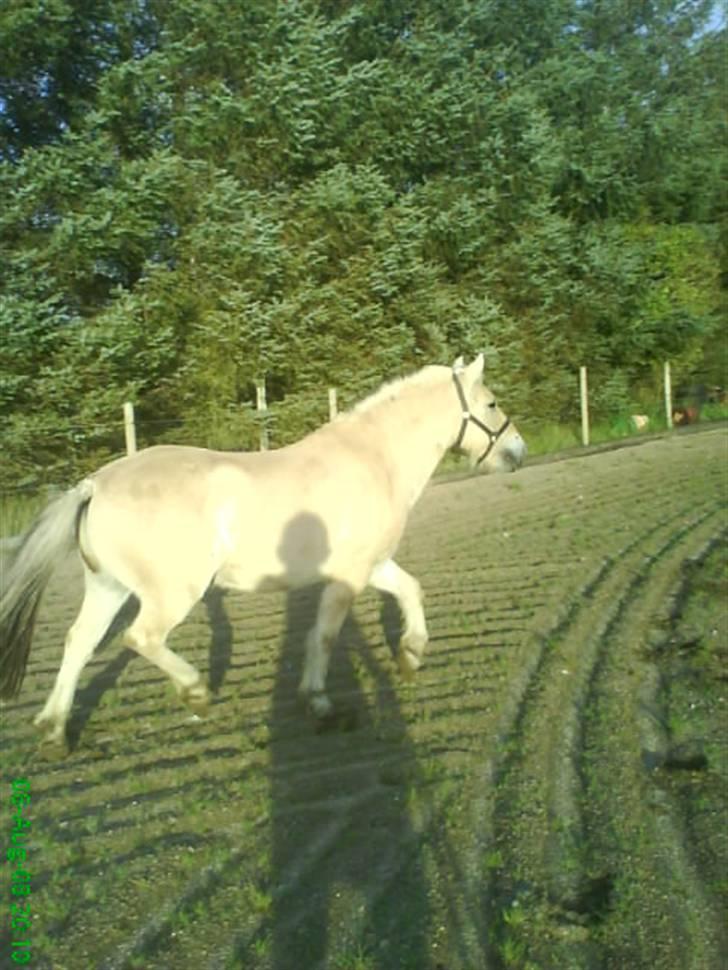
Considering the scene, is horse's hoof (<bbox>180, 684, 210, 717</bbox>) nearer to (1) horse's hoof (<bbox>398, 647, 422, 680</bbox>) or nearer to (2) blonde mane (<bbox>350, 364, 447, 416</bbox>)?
(1) horse's hoof (<bbox>398, 647, 422, 680</bbox>)

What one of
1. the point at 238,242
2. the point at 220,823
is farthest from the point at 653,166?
the point at 220,823

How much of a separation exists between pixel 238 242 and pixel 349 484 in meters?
13.2

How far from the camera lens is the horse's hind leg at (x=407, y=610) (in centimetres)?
600

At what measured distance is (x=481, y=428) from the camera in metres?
6.66

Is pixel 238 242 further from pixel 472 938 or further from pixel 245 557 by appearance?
pixel 472 938

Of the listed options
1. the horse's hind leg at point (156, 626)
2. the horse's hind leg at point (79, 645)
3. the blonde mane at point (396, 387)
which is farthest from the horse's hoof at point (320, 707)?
the blonde mane at point (396, 387)

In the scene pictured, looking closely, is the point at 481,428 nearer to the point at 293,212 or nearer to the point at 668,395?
the point at 293,212

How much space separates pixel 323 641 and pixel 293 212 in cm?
1553

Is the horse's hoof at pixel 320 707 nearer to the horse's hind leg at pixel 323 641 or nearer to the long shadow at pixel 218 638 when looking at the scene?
the horse's hind leg at pixel 323 641

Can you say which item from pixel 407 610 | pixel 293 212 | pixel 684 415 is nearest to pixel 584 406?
pixel 684 415

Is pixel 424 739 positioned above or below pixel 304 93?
below

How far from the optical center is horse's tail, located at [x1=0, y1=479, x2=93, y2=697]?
5180 mm

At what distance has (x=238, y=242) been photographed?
17844mm

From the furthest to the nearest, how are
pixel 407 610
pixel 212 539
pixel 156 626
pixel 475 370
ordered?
pixel 475 370 → pixel 407 610 → pixel 212 539 → pixel 156 626
